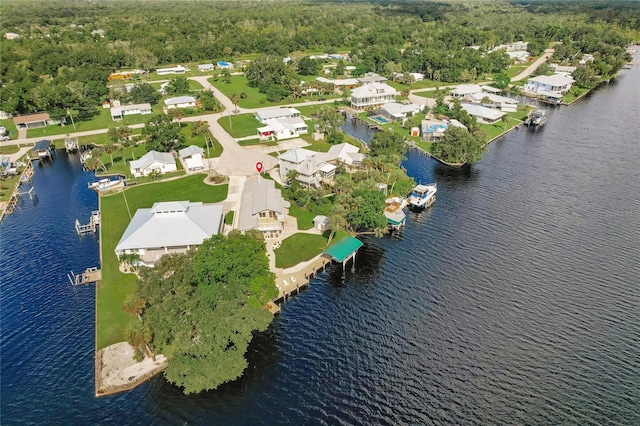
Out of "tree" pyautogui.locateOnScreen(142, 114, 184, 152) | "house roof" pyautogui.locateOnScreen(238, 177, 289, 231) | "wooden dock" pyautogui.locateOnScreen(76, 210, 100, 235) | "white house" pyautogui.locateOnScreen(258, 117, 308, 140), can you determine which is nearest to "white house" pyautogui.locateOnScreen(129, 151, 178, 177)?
"tree" pyautogui.locateOnScreen(142, 114, 184, 152)


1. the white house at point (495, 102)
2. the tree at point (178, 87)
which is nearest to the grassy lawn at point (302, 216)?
the white house at point (495, 102)

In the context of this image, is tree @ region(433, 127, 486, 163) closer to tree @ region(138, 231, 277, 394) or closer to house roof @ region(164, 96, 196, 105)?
tree @ region(138, 231, 277, 394)

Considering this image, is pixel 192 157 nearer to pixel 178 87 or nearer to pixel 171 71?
pixel 178 87

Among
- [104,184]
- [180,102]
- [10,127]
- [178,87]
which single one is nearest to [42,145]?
[10,127]

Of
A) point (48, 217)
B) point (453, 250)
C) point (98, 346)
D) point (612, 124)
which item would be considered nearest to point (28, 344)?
point (98, 346)

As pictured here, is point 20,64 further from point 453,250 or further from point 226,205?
point 453,250

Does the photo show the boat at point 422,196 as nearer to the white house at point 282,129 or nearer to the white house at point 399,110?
the white house at point 282,129
